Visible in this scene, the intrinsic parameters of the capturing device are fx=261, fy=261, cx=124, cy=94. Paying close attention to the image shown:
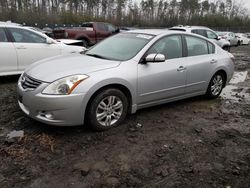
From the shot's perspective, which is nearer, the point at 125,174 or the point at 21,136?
the point at 125,174

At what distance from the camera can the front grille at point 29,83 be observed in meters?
3.79

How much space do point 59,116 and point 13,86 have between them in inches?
140

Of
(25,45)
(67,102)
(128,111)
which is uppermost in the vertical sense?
(25,45)

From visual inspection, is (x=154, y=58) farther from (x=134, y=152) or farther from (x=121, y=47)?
(x=134, y=152)

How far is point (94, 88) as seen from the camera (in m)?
3.79

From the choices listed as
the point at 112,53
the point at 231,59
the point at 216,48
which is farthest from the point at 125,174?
the point at 231,59

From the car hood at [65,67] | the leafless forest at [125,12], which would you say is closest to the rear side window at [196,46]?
the car hood at [65,67]

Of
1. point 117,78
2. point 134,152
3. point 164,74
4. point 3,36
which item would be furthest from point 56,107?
point 3,36

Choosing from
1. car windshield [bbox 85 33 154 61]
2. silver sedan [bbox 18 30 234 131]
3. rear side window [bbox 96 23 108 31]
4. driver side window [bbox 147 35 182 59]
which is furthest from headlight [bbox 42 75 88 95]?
rear side window [bbox 96 23 108 31]

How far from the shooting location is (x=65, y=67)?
4.03m

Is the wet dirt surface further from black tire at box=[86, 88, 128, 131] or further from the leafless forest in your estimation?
the leafless forest

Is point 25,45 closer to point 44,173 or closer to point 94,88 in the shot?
point 94,88

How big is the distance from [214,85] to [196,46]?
3.54ft

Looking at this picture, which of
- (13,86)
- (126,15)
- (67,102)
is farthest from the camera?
(126,15)
